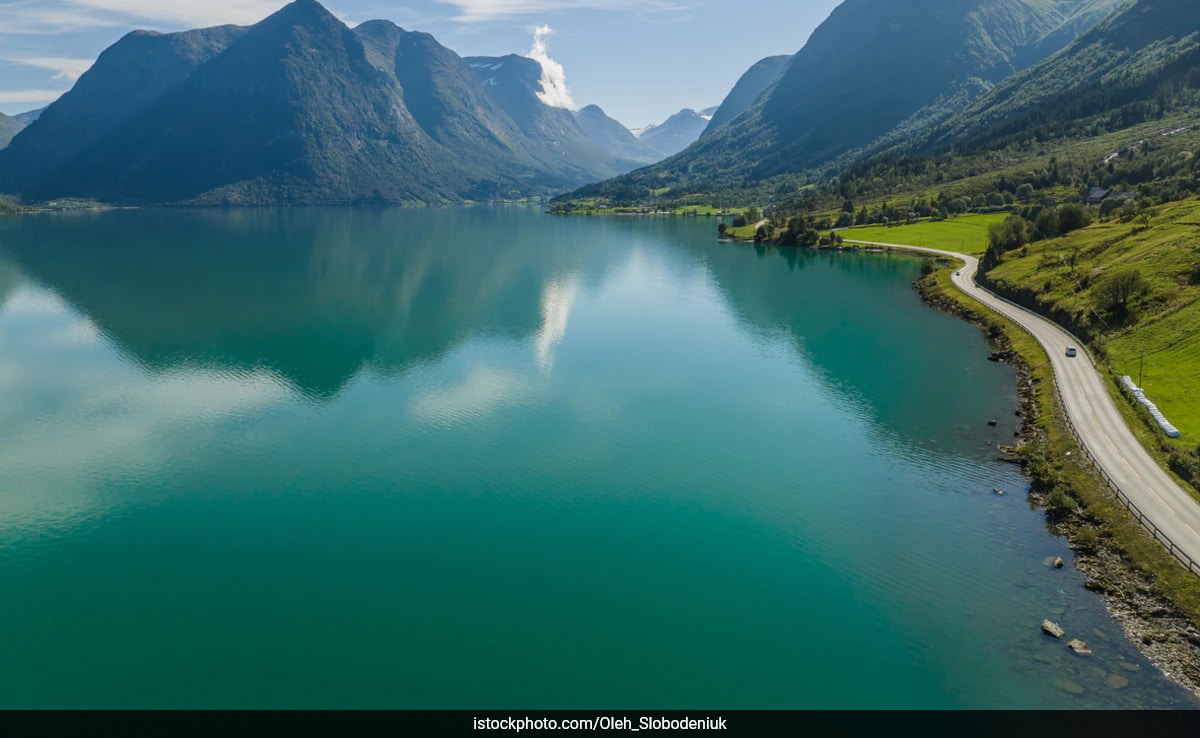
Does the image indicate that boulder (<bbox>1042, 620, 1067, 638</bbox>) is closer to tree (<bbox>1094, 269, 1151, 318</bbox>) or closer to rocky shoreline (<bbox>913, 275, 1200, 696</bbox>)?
rocky shoreline (<bbox>913, 275, 1200, 696</bbox>)

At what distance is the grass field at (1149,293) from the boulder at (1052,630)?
80.2 feet

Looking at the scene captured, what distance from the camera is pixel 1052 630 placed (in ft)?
117

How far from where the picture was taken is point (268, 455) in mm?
59562

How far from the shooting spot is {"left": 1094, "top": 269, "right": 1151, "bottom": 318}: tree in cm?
7994

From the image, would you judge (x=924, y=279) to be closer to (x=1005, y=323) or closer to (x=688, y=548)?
(x=1005, y=323)

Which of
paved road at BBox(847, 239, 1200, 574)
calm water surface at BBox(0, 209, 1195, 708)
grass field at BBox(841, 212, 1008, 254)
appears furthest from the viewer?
grass field at BBox(841, 212, 1008, 254)

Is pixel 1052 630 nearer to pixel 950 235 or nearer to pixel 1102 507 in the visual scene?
pixel 1102 507

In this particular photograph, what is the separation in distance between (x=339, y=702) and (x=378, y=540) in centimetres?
1473

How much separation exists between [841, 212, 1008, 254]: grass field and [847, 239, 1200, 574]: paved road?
88.1m

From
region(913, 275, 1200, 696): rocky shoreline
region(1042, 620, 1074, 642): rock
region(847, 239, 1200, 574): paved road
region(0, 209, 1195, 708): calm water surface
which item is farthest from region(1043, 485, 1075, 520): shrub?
region(1042, 620, 1074, 642): rock

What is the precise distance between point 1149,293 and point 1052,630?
63.8m

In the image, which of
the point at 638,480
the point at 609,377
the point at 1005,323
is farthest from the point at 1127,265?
the point at 638,480

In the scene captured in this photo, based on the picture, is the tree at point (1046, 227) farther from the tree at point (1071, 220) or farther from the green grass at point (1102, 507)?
the green grass at point (1102, 507)

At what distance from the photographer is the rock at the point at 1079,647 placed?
112 ft
